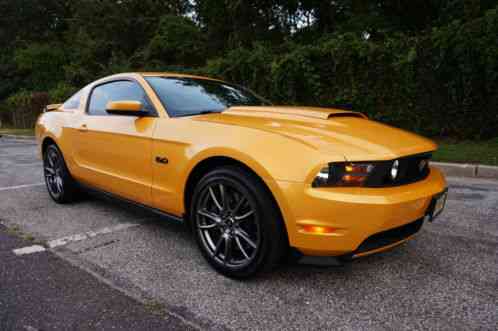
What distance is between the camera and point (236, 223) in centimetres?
245

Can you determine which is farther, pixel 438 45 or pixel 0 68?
pixel 0 68

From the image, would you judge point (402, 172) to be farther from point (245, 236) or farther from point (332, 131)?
point (245, 236)

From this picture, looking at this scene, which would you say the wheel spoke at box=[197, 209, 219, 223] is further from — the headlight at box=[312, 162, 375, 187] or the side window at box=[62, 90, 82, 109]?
the side window at box=[62, 90, 82, 109]

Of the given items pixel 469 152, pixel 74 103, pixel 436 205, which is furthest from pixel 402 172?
pixel 469 152

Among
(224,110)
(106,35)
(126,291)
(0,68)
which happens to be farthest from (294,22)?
(0,68)

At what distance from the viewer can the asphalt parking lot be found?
203cm

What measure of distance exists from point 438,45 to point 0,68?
1227 inches

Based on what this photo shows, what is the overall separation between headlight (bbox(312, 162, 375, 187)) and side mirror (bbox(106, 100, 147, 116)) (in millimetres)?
1546

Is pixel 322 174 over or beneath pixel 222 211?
over

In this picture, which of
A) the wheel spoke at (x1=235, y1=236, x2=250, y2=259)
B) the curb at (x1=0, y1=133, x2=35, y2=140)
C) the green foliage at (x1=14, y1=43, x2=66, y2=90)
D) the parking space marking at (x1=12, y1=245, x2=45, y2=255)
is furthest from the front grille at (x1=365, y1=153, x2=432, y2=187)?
the green foliage at (x1=14, y1=43, x2=66, y2=90)

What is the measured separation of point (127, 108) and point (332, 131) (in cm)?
154

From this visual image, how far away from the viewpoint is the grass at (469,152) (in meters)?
5.95

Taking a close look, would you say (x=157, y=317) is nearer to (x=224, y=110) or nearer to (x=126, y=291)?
(x=126, y=291)

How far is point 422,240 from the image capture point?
3117mm
